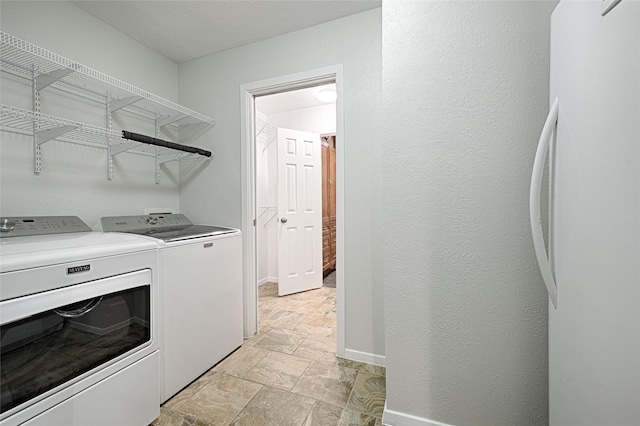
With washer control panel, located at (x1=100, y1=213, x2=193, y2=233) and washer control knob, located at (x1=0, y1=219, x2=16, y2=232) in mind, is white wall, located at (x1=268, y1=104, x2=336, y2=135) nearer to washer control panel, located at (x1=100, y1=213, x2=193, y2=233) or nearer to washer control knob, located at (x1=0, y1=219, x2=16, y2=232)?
washer control panel, located at (x1=100, y1=213, x2=193, y2=233)

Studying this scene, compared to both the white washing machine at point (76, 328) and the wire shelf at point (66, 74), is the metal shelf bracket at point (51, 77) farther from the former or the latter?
the white washing machine at point (76, 328)

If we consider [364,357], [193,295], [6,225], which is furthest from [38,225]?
[364,357]

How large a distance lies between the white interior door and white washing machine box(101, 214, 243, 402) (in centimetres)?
129

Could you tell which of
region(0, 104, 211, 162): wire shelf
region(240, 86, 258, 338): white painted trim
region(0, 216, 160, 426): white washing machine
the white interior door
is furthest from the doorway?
region(0, 216, 160, 426): white washing machine

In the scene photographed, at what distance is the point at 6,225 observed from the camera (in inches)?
54.3

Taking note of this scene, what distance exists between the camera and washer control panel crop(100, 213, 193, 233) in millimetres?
1854

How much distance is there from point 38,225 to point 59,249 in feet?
2.01

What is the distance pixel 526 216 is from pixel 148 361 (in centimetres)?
193

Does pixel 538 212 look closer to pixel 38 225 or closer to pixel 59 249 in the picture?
pixel 59 249

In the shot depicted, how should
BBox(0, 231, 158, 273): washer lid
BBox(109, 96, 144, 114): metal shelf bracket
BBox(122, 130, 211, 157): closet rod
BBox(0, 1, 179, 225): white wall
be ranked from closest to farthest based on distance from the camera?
BBox(0, 231, 158, 273): washer lid < BBox(0, 1, 179, 225): white wall < BBox(122, 130, 211, 157): closet rod < BBox(109, 96, 144, 114): metal shelf bracket

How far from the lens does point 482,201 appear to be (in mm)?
1212

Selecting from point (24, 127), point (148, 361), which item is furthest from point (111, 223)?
point (148, 361)

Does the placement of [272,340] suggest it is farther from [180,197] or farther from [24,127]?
[24,127]

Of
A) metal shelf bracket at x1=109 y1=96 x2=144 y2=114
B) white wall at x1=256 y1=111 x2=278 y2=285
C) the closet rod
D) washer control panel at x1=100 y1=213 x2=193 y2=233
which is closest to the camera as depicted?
the closet rod
